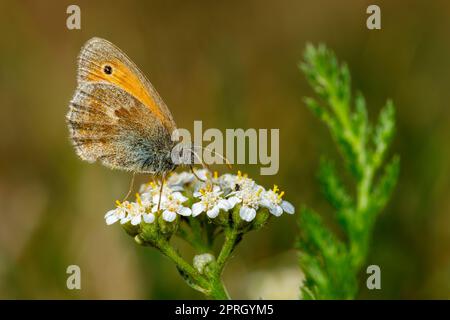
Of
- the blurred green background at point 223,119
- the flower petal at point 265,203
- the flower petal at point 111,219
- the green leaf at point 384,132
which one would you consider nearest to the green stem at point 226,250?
the flower petal at point 265,203

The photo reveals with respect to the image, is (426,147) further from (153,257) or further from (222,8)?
(222,8)

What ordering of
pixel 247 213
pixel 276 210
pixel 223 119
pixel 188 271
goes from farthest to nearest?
1. pixel 223 119
2. pixel 276 210
3. pixel 247 213
4. pixel 188 271

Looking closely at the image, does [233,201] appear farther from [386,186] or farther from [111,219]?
[386,186]

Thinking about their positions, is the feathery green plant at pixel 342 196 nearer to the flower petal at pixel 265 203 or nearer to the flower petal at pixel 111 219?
the flower petal at pixel 265 203

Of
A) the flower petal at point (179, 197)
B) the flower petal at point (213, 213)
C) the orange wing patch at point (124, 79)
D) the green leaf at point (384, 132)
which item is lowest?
the flower petal at point (213, 213)

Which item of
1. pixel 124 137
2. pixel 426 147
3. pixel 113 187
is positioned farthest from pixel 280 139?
pixel 124 137

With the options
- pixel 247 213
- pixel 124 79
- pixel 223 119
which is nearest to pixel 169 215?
pixel 247 213

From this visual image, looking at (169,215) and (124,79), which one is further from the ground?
(124,79)
